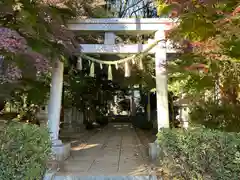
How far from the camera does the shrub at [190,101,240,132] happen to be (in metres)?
5.08

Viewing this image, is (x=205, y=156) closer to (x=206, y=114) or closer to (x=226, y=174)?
(x=226, y=174)

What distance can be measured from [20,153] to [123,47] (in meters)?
4.35

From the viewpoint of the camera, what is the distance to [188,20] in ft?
14.4

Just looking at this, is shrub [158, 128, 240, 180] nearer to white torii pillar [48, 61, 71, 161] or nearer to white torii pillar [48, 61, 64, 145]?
white torii pillar [48, 61, 71, 161]

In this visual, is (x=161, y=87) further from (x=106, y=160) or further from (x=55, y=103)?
(x=55, y=103)

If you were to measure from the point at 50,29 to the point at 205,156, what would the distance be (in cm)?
400

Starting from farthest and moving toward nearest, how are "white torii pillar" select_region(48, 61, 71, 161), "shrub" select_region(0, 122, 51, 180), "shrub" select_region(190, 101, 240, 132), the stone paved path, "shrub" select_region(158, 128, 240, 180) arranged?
1. "white torii pillar" select_region(48, 61, 71, 161)
2. the stone paved path
3. "shrub" select_region(190, 101, 240, 132)
4. "shrub" select_region(158, 128, 240, 180)
5. "shrub" select_region(0, 122, 51, 180)

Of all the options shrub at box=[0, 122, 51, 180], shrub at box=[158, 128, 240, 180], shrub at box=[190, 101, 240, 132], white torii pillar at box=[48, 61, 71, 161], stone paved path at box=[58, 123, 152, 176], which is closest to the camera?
shrub at box=[0, 122, 51, 180]

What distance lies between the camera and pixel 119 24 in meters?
6.89

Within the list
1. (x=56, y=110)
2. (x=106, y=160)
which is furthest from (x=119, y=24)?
(x=106, y=160)

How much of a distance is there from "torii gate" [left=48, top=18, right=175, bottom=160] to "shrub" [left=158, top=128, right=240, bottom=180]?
284 centimetres

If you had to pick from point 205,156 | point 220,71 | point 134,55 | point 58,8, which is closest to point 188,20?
point 220,71

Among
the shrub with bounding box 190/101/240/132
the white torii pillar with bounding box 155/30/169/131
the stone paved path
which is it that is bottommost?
the stone paved path

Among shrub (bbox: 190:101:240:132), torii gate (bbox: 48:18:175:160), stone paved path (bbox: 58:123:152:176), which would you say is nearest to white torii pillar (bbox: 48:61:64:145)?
torii gate (bbox: 48:18:175:160)
